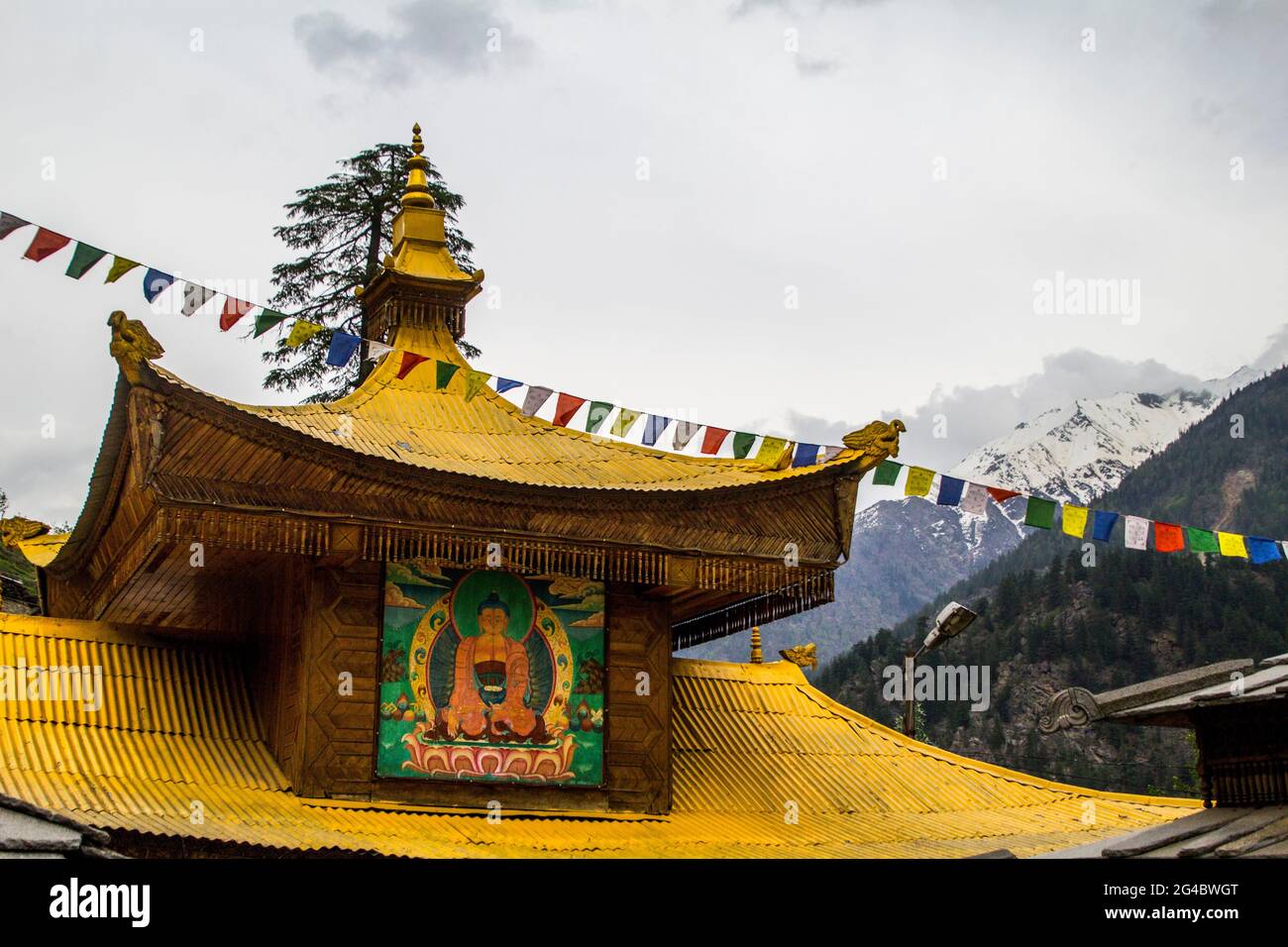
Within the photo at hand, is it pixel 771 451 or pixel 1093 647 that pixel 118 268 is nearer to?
pixel 771 451

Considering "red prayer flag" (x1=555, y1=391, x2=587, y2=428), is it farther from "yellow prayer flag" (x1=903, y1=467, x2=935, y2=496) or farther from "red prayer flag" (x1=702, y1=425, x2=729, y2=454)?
"yellow prayer flag" (x1=903, y1=467, x2=935, y2=496)

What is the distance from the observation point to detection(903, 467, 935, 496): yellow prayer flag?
18.2 m

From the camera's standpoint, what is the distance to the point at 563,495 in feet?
55.9

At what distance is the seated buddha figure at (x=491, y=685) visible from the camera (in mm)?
16859

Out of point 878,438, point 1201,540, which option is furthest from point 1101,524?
point 878,438

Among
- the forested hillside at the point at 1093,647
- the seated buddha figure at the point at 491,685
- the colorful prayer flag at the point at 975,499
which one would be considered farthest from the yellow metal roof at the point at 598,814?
the forested hillside at the point at 1093,647

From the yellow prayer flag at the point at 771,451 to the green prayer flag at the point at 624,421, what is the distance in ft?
4.74

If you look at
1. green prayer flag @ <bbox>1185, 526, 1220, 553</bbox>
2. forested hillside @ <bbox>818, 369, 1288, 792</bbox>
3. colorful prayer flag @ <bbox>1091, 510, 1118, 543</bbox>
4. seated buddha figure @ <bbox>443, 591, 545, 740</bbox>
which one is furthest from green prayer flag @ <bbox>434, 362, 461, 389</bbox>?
forested hillside @ <bbox>818, 369, 1288, 792</bbox>

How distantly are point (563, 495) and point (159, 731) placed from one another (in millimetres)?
4513

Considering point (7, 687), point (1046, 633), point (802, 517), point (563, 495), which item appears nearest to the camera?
point (7, 687)

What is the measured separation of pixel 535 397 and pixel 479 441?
77 cm

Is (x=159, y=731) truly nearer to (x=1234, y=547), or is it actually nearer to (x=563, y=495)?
(x=563, y=495)
